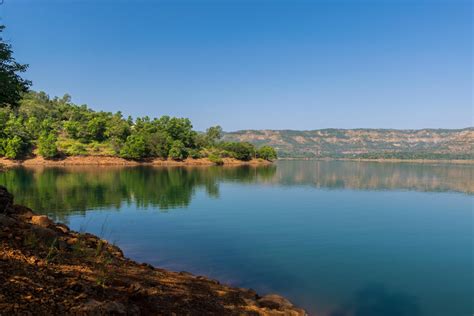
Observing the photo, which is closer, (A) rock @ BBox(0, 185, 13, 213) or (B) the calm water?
(A) rock @ BBox(0, 185, 13, 213)

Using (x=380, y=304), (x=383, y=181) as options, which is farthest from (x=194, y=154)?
(x=380, y=304)

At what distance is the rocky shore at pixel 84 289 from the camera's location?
8188 mm

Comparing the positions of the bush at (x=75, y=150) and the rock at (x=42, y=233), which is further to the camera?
the bush at (x=75, y=150)

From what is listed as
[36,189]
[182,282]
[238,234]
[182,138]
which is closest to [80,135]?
[182,138]

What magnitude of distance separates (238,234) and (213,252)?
6.41 m

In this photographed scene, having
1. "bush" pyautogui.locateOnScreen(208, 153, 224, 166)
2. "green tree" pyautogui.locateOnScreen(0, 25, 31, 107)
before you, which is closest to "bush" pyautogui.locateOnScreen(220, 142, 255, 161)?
"bush" pyautogui.locateOnScreen(208, 153, 224, 166)

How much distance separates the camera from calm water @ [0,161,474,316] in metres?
19.1

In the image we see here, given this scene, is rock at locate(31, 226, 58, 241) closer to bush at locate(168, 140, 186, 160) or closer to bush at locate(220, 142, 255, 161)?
→ bush at locate(168, 140, 186, 160)

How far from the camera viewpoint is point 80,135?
142m

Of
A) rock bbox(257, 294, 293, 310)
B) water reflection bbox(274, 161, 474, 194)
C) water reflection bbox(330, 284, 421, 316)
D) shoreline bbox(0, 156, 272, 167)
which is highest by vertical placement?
shoreline bbox(0, 156, 272, 167)

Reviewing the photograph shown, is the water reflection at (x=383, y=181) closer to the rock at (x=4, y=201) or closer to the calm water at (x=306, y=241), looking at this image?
the calm water at (x=306, y=241)

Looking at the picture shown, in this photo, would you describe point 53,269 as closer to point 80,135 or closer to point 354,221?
point 354,221

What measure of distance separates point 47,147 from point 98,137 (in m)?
25.6

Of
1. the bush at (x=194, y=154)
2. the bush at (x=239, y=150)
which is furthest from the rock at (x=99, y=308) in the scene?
the bush at (x=239, y=150)
